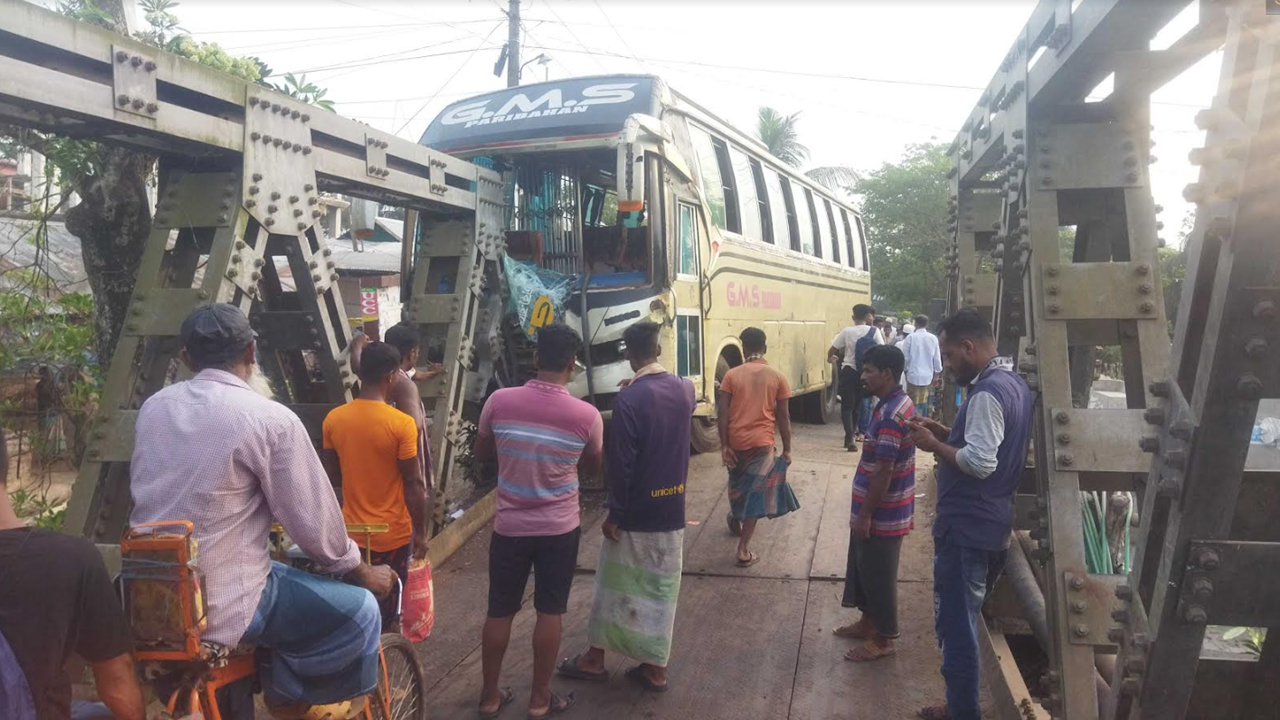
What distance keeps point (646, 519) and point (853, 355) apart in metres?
6.44

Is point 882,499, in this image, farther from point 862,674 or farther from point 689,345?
point 689,345

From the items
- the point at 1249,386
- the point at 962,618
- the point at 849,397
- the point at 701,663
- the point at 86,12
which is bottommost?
the point at 701,663

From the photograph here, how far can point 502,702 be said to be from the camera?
3.96m

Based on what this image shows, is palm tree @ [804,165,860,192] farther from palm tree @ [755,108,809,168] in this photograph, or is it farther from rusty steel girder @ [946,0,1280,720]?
rusty steel girder @ [946,0,1280,720]

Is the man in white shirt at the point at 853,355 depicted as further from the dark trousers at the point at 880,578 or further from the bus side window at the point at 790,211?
the dark trousers at the point at 880,578

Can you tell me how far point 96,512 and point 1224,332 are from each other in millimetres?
4212

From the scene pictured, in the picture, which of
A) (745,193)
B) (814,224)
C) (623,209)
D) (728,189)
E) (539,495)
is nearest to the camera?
(539,495)

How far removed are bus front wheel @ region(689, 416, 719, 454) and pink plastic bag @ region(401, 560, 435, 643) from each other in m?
5.15

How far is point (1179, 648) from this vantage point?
7.22 ft

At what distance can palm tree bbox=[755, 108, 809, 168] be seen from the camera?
29516 mm

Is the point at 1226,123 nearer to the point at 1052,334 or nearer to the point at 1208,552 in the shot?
the point at 1208,552

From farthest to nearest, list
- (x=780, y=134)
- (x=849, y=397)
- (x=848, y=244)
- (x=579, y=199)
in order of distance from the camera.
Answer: (x=780, y=134)
(x=848, y=244)
(x=849, y=397)
(x=579, y=199)

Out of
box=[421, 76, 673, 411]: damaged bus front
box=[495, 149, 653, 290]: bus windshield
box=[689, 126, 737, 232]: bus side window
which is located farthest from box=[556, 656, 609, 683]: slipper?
box=[689, 126, 737, 232]: bus side window

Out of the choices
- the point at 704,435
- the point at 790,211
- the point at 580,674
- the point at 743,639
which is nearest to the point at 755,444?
the point at 743,639
